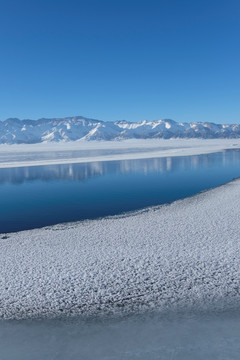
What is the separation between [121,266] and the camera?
822 cm

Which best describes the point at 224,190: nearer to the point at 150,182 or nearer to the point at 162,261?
the point at 150,182

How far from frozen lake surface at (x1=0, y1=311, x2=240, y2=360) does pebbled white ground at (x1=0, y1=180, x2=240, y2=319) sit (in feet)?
1.30

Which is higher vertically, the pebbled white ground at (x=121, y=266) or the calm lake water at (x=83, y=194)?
the calm lake water at (x=83, y=194)

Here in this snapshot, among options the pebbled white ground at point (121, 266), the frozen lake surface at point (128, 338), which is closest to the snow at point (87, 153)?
the pebbled white ground at point (121, 266)

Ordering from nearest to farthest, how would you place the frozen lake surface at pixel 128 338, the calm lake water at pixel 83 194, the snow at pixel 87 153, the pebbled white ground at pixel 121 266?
the frozen lake surface at pixel 128 338, the pebbled white ground at pixel 121 266, the calm lake water at pixel 83 194, the snow at pixel 87 153

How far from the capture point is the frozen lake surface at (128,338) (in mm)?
4945

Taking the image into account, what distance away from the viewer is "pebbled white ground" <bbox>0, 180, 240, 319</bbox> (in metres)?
6.59

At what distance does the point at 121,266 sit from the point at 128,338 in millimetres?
2869

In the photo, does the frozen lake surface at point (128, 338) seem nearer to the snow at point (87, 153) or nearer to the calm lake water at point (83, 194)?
the calm lake water at point (83, 194)

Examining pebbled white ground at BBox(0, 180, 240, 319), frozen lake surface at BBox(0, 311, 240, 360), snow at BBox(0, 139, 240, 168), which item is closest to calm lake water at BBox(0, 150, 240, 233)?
pebbled white ground at BBox(0, 180, 240, 319)

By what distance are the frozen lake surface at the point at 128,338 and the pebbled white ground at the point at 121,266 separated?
40 centimetres

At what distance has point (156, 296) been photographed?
6.76 metres

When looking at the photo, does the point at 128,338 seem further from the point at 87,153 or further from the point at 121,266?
the point at 87,153

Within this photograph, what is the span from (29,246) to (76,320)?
433 centimetres
